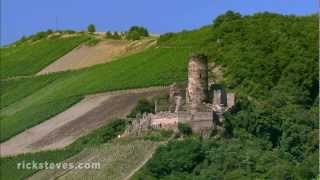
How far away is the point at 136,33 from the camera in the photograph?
3944 inches

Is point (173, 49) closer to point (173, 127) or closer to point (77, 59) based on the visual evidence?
point (77, 59)

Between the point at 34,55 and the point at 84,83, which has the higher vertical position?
the point at 34,55

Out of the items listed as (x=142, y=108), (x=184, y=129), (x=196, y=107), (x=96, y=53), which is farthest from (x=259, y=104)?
(x=96, y=53)

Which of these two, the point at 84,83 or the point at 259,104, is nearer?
the point at 259,104

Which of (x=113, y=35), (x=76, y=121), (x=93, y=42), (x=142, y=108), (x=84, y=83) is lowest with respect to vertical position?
(x=76, y=121)

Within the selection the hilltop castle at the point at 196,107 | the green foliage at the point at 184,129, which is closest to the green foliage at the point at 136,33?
the hilltop castle at the point at 196,107

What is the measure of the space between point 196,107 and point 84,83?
64.5 ft

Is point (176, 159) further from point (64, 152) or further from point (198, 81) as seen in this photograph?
point (64, 152)

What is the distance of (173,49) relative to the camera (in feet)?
271

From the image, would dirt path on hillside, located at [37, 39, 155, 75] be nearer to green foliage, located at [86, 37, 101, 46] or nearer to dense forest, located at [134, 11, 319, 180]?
green foliage, located at [86, 37, 101, 46]

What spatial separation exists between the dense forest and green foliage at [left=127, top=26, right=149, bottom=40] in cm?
906

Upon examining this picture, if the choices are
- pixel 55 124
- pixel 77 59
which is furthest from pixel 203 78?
pixel 77 59

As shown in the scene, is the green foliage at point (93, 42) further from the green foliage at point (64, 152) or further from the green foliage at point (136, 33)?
the green foliage at point (64, 152)

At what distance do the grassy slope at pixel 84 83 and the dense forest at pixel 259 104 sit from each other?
6.55 feet
